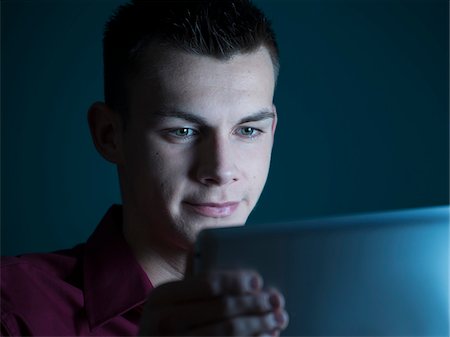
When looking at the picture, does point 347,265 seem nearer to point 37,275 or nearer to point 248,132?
point 248,132

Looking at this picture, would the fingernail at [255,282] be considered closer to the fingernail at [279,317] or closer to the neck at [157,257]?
the fingernail at [279,317]

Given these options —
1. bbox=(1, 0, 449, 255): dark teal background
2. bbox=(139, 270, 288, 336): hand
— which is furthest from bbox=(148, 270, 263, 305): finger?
bbox=(1, 0, 449, 255): dark teal background

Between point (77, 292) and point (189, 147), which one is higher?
point (189, 147)

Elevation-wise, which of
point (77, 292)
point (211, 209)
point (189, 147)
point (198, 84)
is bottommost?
point (77, 292)

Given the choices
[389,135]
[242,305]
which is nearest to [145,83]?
[242,305]

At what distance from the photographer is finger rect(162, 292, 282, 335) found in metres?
0.67

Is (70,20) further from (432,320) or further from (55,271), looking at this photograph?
(432,320)

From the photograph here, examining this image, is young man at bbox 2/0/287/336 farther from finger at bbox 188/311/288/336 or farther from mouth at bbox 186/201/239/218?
finger at bbox 188/311/288/336

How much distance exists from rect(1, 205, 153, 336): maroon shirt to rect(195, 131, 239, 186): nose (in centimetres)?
26

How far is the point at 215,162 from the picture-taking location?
119cm

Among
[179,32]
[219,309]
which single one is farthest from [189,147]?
[219,309]

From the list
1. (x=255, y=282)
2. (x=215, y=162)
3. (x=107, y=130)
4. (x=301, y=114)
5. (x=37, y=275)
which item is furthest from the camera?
(x=301, y=114)

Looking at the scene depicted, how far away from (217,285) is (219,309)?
0.03 metres

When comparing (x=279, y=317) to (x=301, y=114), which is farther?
(x=301, y=114)
